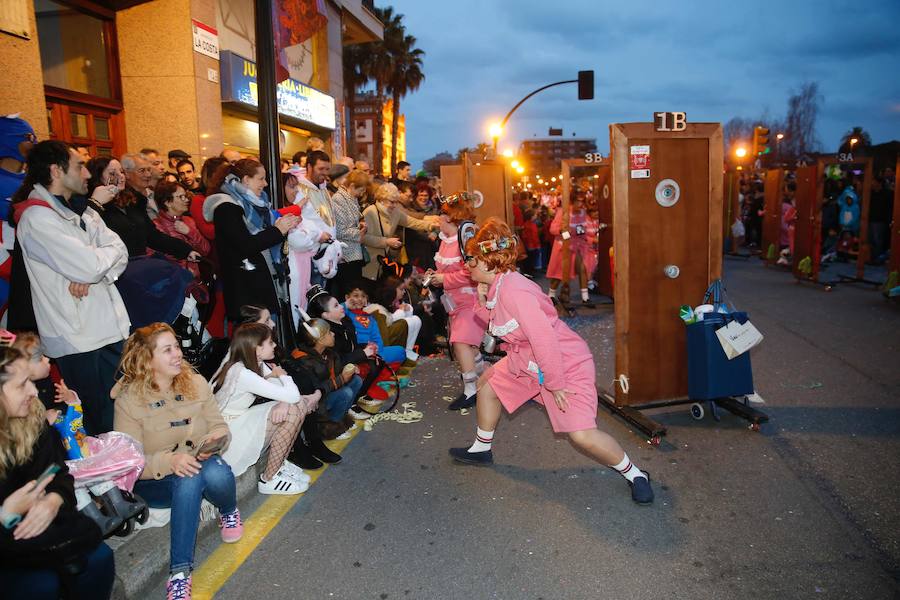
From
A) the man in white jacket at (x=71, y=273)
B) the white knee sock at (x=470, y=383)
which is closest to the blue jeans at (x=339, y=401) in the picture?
the white knee sock at (x=470, y=383)

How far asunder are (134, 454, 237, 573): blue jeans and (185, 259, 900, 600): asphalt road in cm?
28

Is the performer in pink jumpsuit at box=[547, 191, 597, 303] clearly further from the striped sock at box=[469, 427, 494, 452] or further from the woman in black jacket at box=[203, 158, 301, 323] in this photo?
the woman in black jacket at box=[203, 158, 301, 323]

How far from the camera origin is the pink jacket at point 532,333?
3.83 metres

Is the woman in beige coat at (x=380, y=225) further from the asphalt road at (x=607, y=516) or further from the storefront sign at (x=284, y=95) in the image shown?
the asphalt road at (x=607, y=516)

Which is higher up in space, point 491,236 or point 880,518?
point 491,236

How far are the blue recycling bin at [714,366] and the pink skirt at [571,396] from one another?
57.1 inches

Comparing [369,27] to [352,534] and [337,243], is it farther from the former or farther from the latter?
[352,534]

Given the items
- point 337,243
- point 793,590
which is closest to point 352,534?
point 793,590

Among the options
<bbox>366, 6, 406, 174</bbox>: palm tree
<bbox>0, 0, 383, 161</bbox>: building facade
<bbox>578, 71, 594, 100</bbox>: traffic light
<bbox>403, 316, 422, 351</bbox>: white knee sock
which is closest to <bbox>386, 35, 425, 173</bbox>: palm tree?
<bbox>366, 6, 406, 174</bbox>: palm tree

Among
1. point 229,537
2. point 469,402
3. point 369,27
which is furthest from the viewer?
point 369,27

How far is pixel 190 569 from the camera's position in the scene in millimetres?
3086

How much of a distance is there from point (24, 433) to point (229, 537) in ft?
4.67

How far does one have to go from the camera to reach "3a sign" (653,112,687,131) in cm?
502

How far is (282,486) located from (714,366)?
3.41 metres
